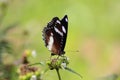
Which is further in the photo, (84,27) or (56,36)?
(84,27)

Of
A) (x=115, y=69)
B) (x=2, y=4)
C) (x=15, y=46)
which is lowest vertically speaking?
(x=115, y=69)

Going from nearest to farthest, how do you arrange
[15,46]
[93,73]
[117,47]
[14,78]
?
[14,78] < [15,46] < [93,73] < [117,47]

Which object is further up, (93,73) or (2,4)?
(2,4)

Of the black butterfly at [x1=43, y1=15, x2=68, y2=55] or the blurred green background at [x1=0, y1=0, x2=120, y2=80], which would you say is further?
the blurred green background at [x1=0, y1=0, x2=120, y2=80]

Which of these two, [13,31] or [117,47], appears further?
[117,47]

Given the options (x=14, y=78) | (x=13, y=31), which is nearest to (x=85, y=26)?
(x=13, y=31)

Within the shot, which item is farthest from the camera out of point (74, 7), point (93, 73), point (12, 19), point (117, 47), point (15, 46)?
point (74, 7)

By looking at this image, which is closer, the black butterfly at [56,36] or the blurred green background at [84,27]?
the black butterfly at [56,36]

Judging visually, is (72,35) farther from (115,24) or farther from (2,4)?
(2,4)
